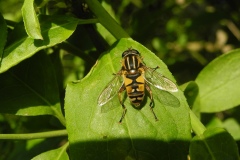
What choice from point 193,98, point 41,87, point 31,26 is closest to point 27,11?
point 31,26

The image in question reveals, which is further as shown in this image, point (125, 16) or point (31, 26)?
point (125, 16)

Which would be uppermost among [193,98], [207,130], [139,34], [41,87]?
[139,34]

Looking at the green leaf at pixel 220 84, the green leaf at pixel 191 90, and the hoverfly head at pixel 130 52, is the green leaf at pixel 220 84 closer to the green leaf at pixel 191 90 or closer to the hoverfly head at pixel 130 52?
the green leaf at pixel 191 90

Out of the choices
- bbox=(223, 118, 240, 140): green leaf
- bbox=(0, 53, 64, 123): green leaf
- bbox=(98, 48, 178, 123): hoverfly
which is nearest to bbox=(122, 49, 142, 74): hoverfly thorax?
bbox=(98, 48, 178, 123): hoverfly

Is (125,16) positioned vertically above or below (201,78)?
above

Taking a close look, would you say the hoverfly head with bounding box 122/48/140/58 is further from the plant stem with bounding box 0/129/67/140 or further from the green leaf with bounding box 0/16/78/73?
the plant stem with bounding box 0/129/67/140

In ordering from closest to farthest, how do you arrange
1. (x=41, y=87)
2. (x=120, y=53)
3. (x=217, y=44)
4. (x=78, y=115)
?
(x=78, y=115) < (x=120, y=53) < (x=41, y=87) < (x=217, y=44)

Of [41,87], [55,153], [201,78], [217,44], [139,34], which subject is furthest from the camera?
[217,44]

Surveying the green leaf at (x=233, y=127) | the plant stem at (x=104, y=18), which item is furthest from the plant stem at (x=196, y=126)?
the green leaf at (x=233, y=127)

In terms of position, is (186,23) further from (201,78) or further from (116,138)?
(116,138)
